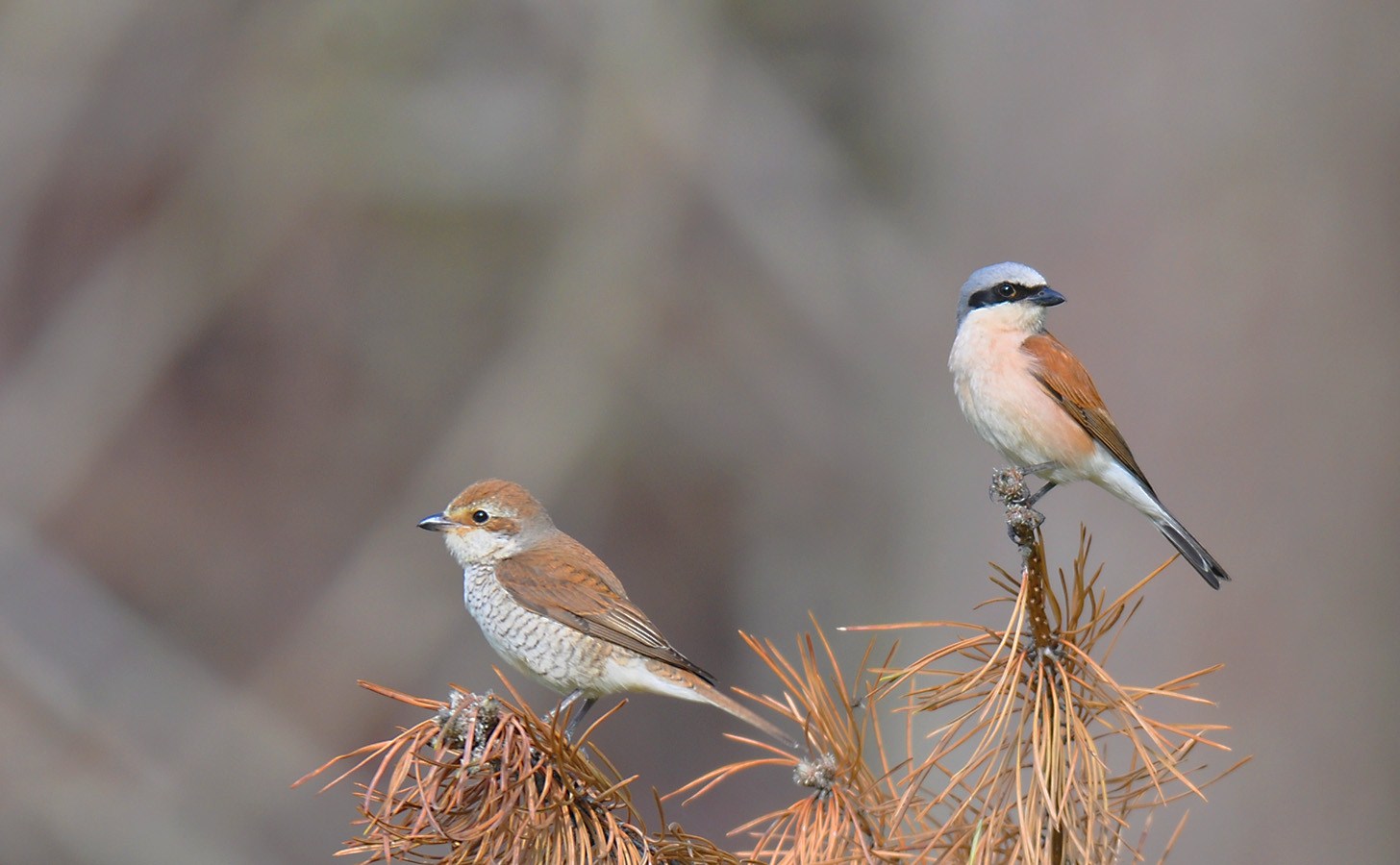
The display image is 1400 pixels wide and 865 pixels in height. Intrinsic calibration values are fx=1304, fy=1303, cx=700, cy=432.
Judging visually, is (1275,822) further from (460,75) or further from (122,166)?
(122,166)

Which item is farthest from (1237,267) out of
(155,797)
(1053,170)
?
(155,797)

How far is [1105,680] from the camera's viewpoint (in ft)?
6.81

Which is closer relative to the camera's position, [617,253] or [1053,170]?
[1053,170]

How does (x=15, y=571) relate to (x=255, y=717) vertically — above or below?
above

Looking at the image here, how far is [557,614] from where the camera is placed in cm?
341

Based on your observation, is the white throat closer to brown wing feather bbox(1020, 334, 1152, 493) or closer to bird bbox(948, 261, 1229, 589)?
bird bbox(948, 261, 1229, 589)

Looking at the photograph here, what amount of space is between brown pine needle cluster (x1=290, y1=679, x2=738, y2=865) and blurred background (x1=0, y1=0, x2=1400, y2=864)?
354 cm

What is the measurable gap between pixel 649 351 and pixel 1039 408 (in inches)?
237

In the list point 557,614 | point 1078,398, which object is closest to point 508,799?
point 557,614

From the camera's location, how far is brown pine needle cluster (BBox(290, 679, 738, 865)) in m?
2.04

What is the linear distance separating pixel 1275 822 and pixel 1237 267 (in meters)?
2.17

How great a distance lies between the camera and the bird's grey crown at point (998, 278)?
3748mm

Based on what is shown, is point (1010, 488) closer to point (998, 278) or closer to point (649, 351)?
point (998, 278)

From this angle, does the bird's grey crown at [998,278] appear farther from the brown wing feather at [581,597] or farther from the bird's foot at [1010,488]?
the bird's foot at [1010,488]
